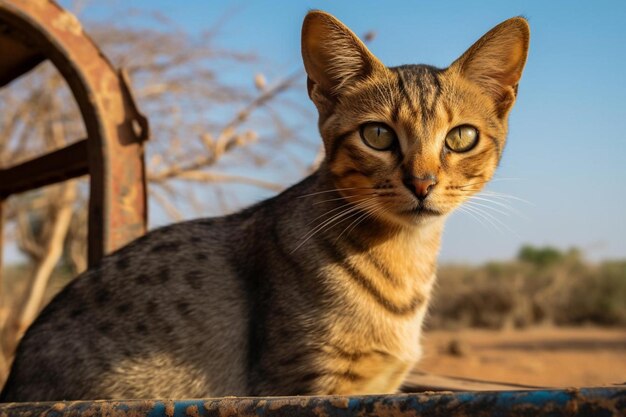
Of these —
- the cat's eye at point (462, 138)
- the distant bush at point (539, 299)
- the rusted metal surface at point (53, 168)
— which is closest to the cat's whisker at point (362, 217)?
the cat's eye at point (462, 138)

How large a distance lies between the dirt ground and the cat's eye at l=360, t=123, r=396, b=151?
5359mm

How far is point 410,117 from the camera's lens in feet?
7.27

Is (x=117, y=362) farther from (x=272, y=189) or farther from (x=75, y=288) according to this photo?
(x=272, y=189)

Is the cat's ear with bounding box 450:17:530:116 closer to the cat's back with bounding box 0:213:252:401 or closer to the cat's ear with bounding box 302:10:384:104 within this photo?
the cat's ear with bounding box 302:10:384:104

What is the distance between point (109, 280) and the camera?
8.31 ft

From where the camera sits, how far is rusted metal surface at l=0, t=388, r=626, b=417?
1.02 meters

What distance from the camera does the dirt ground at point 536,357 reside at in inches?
324

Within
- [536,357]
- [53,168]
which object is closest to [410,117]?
[53,168]

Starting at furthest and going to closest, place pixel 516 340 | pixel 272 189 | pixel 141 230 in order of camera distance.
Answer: pixel 516 340
pixel 272 189
pixel 141 230

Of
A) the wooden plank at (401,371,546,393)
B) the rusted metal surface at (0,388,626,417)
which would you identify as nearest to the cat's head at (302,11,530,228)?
the wooden plank at (401,371,546,393)

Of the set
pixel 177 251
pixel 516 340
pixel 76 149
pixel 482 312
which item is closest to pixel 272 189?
pixel 76 149

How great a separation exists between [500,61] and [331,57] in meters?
0.63

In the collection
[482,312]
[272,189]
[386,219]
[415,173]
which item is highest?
[415,173]

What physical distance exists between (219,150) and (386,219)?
243 cm
